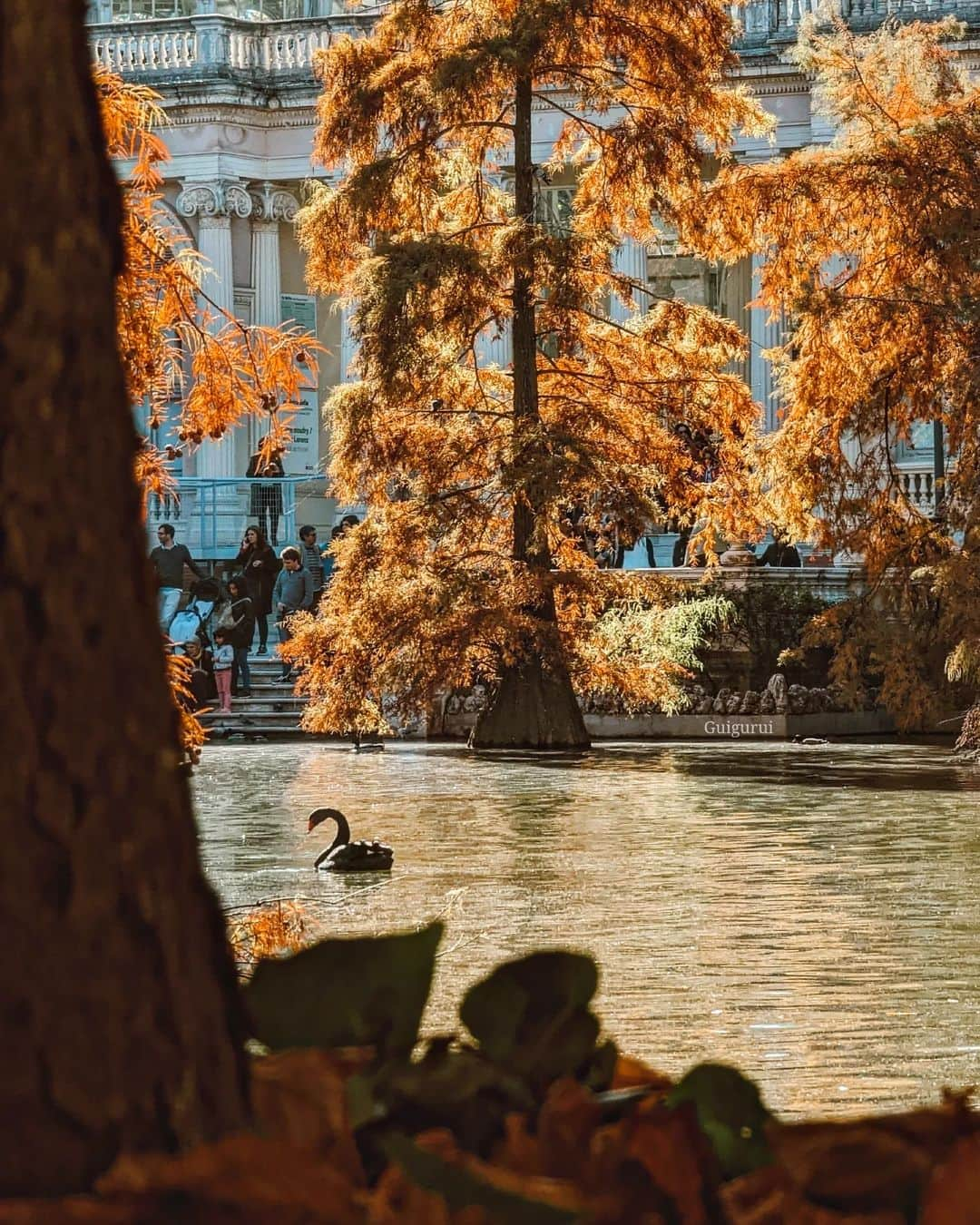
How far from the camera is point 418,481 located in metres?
26.5

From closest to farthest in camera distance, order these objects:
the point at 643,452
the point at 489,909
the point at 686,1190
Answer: the point at 686,1190 → the point at 489,909 → the point at 643,452

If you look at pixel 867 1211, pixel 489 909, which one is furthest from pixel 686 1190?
pixel 489 909

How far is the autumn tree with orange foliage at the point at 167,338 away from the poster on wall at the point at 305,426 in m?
37.6

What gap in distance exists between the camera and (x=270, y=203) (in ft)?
171

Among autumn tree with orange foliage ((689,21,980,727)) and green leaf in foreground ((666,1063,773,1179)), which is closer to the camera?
green leaf in foreground ((666,1063,773,1179))

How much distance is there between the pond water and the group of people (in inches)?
337

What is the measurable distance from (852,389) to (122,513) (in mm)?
22881

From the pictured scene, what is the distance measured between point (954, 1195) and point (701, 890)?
10.1 meters

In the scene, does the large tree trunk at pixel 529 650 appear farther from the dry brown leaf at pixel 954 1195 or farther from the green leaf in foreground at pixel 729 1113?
the dry brown leaf at pixel 954 1195

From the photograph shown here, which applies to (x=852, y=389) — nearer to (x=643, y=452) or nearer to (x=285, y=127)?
(x=643, y=452)

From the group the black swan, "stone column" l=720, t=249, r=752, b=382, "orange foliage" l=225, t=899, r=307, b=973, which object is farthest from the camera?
"stone column" l=720, t=249, r=752, b=382

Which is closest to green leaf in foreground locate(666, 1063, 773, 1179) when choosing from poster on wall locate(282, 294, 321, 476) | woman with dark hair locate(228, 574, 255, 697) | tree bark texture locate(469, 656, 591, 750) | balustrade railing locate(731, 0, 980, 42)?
tree bark texture locate(469, 656, 591, 750)

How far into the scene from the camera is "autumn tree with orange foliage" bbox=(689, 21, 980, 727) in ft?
77.4

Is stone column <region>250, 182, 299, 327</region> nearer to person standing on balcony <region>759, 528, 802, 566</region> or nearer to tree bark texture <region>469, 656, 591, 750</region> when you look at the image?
person standing on balcony <region>759, 528, 802, 566</region>
